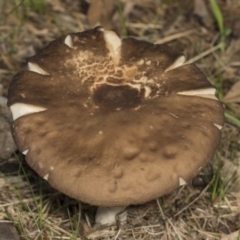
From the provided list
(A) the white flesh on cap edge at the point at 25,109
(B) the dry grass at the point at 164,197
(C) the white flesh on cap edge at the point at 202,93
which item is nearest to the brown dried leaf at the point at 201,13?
(B) the dry grass at the point at 164,197

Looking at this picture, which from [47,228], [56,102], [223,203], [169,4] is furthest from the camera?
[169,4]

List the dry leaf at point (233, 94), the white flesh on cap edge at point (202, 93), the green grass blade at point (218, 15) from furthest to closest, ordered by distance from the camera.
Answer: the green grass blade at point (218, 15) < the dry leaf at point (233, 94) < the white flesh on cap edge at point (202, 93)

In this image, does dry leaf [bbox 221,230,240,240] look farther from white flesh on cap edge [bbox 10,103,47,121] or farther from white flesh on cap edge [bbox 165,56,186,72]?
white flesh on cap edge [bbox 10,103,47,121]

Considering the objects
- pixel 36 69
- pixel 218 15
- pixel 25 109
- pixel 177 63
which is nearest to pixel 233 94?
pixel 218 15

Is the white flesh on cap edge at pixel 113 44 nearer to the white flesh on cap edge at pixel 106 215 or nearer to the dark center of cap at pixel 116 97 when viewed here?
the dark center of cap at pixel 116 97

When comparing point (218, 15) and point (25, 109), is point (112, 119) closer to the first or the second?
point (25, 109)

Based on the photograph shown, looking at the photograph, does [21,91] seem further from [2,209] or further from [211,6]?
[211,6]

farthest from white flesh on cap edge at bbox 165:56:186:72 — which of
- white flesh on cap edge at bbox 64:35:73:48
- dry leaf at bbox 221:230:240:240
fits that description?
dry leaf at bbox 221:230:240:240

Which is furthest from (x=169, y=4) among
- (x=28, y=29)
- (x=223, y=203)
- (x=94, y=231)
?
(x=94, y=231)
